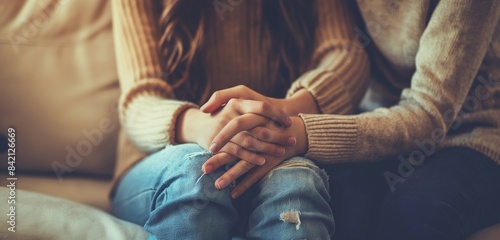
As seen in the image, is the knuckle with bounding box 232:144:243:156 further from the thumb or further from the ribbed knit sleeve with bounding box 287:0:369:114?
the ribbed knit sleeve with bounding box 287:0:369:114

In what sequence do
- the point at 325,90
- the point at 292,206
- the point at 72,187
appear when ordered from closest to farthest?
the point at 292,206
the point at 325,90
the point at 72,187

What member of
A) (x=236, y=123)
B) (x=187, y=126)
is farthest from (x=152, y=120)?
(x=236, y=123)

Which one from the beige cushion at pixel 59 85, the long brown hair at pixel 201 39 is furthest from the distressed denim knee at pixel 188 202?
the beige cushion at pixel 59 85

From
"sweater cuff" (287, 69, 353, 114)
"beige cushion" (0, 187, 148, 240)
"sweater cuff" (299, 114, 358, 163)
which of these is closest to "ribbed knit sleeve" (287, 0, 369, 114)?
"sweater cuff" (287, 69, 353, 114)

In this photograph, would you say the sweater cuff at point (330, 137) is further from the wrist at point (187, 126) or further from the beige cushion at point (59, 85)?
the beige cushion at point (59, 85)

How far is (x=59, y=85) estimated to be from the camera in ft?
3.12

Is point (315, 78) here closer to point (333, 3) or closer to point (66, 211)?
point (333, 3)

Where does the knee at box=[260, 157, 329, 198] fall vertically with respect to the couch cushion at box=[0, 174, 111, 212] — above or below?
above

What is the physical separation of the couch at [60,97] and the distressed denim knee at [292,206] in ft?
1.21

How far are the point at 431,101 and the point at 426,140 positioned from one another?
0.06m

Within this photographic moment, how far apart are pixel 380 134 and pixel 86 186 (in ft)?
1.84

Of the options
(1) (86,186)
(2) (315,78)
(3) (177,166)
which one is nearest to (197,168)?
(3) (177,166)

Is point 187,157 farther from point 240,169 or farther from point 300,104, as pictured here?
point 300,104

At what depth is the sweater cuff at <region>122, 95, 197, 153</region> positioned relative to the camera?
78 cm
